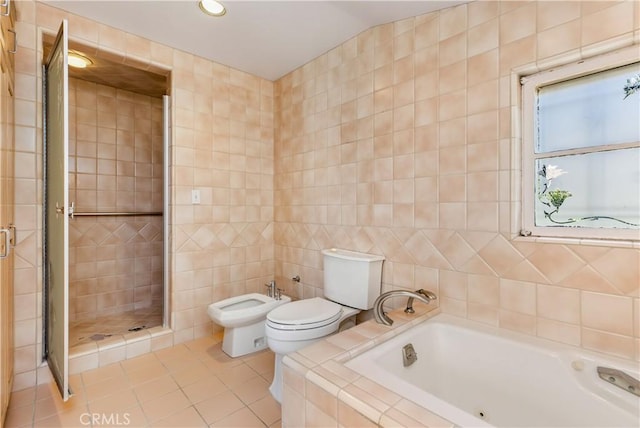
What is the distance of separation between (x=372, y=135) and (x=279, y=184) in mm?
1150

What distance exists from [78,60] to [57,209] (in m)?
1.49

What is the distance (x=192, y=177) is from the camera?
252cm

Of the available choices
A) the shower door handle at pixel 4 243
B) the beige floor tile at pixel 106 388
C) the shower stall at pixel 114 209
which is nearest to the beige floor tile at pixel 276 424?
the beige floor tile at pixel 106 388

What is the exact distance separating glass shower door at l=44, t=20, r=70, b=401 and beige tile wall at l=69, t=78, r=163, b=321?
1.13m

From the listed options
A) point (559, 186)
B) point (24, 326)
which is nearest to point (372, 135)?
point (559, 186)

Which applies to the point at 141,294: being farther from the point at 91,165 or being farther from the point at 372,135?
the point at 372,135

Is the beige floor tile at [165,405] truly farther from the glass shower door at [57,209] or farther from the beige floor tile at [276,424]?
the beige floor tile at [276,424]

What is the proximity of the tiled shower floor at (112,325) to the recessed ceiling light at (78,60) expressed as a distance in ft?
6.98

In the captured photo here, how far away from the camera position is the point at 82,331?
2625 mm

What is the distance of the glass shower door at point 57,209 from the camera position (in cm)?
155

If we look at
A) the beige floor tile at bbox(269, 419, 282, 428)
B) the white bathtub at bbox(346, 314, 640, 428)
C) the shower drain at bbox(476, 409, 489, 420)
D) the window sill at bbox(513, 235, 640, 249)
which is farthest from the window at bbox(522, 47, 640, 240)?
the beige floor tile at bbox(269, 419, 282, 428)

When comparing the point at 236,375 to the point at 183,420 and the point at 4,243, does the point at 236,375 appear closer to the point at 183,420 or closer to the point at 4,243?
the point at 183,420

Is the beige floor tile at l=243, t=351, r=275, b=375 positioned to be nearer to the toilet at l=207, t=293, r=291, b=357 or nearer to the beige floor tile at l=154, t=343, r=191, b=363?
the toilet at l=207, t=293, r=291, b=357

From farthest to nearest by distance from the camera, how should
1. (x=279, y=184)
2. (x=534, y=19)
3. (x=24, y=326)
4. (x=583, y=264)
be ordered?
1. (x=279, y=184)
2. (x=24, y=326)
3. (x=534, y=19)
4. (x=583, y=264)
